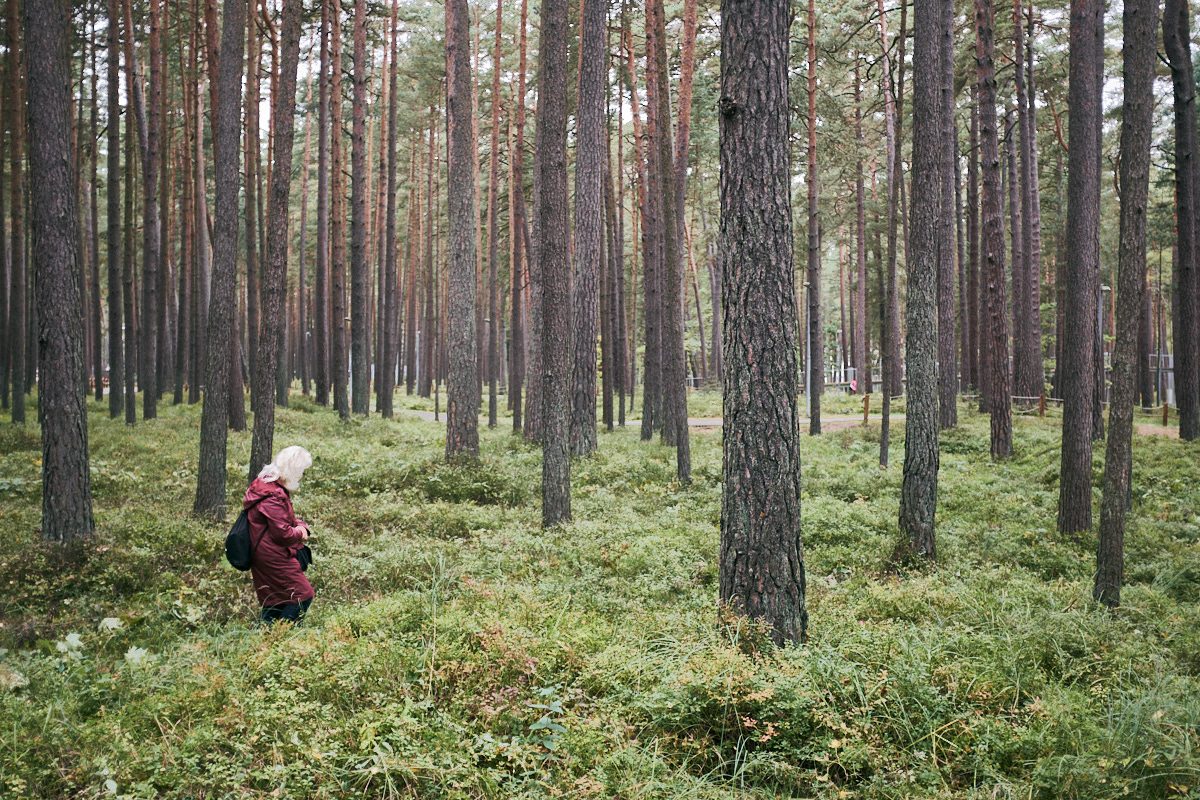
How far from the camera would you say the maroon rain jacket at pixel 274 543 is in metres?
6.46

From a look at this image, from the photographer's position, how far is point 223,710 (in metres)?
4.74

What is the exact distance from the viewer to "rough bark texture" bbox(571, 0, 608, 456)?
12.6 metres

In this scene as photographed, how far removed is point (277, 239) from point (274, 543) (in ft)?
18.5

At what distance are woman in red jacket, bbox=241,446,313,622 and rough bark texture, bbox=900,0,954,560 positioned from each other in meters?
6.65

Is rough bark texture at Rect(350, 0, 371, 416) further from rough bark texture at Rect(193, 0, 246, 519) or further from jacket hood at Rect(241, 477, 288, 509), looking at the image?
jacket hood at Rect(241, 477, 288, 509)

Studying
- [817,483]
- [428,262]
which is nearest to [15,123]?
[428,262]

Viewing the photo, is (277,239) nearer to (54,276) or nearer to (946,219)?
(54,276)

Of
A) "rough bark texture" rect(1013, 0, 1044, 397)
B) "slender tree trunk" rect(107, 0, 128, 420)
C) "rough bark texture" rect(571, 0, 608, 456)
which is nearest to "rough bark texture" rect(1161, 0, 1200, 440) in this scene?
"rough bark texture" rect(1013, 0, 1044, 397)

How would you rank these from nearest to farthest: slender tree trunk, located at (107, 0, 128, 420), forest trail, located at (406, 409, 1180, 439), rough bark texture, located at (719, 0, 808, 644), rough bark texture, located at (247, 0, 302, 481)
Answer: rough bark texture, located at (719, 0, 808, 644)
rough bark texture, located at (247, 0, 302, 481)
slender tree trunk, located at (107, 0, 128, 420)
forest trail, located at (406, 409, 1180, 439)

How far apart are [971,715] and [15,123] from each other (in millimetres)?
23972

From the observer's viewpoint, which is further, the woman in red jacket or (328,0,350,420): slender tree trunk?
(328,0,350,420): slender tree trunk

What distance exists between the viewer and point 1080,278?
34.0 ft

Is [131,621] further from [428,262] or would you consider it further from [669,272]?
[428,262]

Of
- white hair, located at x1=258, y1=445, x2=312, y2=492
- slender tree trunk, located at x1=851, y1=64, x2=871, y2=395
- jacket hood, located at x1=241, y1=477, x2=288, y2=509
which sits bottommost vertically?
jacket hood, located at x1=241, y1=477, x2=288, y2=509
